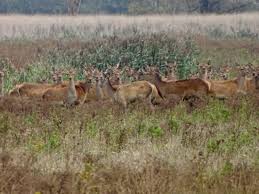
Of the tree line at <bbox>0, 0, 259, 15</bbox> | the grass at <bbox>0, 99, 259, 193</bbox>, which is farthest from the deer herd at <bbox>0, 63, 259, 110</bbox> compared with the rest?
the tree line at <bbox>0, 0, 259, 15</bbox>

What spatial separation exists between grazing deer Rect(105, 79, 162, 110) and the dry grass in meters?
16.0

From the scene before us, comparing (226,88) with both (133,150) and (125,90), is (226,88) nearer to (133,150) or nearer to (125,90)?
(125,90)

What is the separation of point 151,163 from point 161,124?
4.00 m

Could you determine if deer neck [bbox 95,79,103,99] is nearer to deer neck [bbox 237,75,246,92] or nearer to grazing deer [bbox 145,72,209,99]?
grazing deer [bbox 145,72,209,99]

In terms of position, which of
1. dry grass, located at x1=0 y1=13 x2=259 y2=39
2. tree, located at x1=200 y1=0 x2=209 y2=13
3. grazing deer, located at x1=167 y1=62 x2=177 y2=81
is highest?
grazing deer, located at x1=167 y1=62 x2=177 y2=81

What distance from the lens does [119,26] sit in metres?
39.3

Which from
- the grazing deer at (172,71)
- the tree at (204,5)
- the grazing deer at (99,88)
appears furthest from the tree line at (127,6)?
the grazing deer at (99,88)

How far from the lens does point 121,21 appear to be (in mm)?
41938

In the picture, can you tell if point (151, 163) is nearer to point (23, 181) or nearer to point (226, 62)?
point (23, 181)

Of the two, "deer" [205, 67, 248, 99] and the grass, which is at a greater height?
the grass

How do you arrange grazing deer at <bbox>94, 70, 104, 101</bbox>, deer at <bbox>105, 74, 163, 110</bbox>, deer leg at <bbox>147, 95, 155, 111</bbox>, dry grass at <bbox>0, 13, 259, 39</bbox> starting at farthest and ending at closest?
dry grass at <bbox>0, 13, 259, 39</bbox>
grazing deer at <bbox>94, 70, 104, 101</bbox>
deer at <bbox>105, 74, 163, 110</bbox>
deer leg at <bbox>147, 95, 155, 111</bbox>

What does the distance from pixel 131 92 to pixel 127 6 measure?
216 feet

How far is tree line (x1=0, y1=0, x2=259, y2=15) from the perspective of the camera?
71000 mm

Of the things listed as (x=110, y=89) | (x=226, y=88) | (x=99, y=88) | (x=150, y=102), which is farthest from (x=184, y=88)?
(x=99, y=88)
